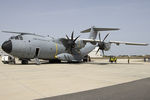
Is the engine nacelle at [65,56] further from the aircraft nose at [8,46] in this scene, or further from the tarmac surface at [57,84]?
the tarmac surface at [57,84]

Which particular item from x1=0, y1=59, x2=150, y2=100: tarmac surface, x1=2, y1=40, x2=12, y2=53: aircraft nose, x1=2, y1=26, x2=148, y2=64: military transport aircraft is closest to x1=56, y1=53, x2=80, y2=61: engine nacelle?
x1=2, y1=26, x2=148, y2=64: military transport aircraft

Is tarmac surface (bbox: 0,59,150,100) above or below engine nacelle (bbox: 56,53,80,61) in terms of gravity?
below

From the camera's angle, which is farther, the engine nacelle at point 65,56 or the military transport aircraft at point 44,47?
the engine nacelle at point 65,56

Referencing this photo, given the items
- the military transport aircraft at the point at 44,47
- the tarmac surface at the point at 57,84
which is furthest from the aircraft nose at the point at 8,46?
the tarmac surface at the point at 57,84

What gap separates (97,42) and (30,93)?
67.3 feet

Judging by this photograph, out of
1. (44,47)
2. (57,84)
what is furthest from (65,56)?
(57,84)

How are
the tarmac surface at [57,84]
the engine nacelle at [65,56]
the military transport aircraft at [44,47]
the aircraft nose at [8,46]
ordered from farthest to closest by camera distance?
the engine nacelle at [65,56] < the military transport aircraft at [44,47] < the aircraft nose at [8,46] < the tarmac surface at [57,84]

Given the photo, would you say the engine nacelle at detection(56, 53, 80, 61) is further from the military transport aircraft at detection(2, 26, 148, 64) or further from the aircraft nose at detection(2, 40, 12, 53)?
the aircraft nose at detection(2, 40, 12, 53)

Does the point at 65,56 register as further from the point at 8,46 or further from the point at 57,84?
the point at 57,84

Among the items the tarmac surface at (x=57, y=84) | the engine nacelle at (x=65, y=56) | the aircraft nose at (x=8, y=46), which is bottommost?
the tarmac surface at (x=57, y=84)

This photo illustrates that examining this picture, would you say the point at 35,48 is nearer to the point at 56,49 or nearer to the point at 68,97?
the point at 56,49

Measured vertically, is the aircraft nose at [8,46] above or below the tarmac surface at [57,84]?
above

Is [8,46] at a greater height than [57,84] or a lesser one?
greater

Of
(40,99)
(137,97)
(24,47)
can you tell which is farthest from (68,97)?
(24,47)
